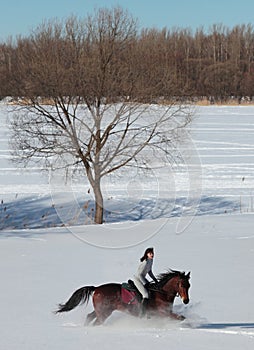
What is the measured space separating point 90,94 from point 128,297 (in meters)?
11.9

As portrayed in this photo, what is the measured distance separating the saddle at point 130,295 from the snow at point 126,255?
25 centimetres

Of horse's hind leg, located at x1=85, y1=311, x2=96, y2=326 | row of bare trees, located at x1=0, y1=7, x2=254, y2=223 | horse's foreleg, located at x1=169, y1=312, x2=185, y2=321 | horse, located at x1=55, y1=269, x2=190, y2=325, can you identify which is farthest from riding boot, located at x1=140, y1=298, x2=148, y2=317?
row of bare trees, located at x1=0, y1=7, x2=254, y2=223

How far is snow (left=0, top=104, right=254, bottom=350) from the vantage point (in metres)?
5.30

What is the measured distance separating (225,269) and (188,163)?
1531 centimetres

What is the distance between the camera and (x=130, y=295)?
530 cm

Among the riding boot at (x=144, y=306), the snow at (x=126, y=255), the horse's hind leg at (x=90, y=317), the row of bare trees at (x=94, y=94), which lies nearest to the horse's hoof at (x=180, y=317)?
the snow at (x=126, y=255)

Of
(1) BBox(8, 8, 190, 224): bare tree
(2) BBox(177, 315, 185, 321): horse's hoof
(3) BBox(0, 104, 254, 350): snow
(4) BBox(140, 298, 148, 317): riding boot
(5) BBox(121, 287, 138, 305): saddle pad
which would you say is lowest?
(3) BBox(0, 104, 254, 350): snow

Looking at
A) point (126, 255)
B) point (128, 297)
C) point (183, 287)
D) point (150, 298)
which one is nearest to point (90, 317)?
point (128, 297)

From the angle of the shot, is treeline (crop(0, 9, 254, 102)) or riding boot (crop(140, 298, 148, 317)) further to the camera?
treeline (crop(0, 9, 254, 102))

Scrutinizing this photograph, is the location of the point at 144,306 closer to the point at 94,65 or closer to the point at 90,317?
the point at 90,317

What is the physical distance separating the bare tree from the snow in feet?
5.07

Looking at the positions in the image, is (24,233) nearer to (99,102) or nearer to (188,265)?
(188,265)

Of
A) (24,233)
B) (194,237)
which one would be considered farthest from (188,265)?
(24,233)

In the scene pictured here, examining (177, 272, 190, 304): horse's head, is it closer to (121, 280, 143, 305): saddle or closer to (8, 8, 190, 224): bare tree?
(121, 280, 143, 305): saddle
